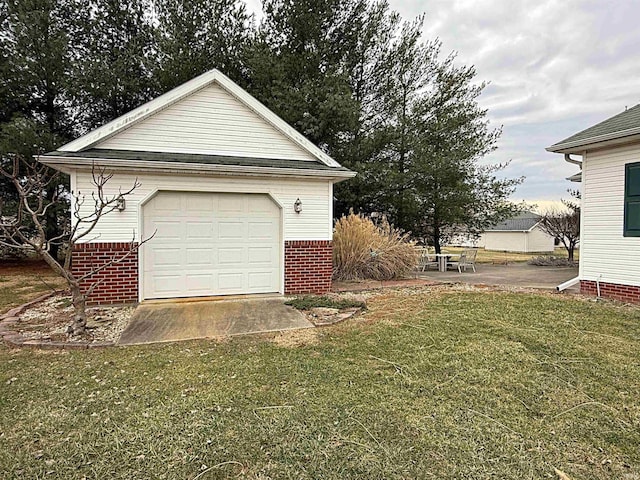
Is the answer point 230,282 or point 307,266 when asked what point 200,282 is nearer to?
point 230,282

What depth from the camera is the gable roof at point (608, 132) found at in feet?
24.0

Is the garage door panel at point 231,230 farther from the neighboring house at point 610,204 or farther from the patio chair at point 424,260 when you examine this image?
the neighboring house at point 610,204

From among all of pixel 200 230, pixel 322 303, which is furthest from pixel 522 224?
pixel 200 230

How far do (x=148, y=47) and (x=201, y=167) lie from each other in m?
11.9

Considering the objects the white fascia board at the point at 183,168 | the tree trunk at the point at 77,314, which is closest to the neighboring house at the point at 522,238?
the white fascia board at the point at 183,168

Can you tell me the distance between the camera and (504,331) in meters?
5.51

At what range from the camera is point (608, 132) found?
7.73 m

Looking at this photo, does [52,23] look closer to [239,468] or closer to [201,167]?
[201,167]

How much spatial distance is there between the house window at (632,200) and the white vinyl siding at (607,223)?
3.2 inches

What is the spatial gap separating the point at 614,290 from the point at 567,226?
11.5 metres

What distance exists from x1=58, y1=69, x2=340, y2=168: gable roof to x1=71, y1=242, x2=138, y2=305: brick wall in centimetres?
201

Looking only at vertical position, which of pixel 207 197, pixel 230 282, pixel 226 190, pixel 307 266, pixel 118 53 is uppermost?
pixel 118 53

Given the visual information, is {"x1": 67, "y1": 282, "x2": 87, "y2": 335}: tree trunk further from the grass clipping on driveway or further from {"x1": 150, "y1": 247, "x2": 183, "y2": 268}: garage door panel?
{"x1": 150, "y1": 247, "x2": 183, "y2": 268}: garage door panel

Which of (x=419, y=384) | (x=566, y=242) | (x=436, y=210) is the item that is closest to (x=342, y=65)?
(x=436, y=210)
